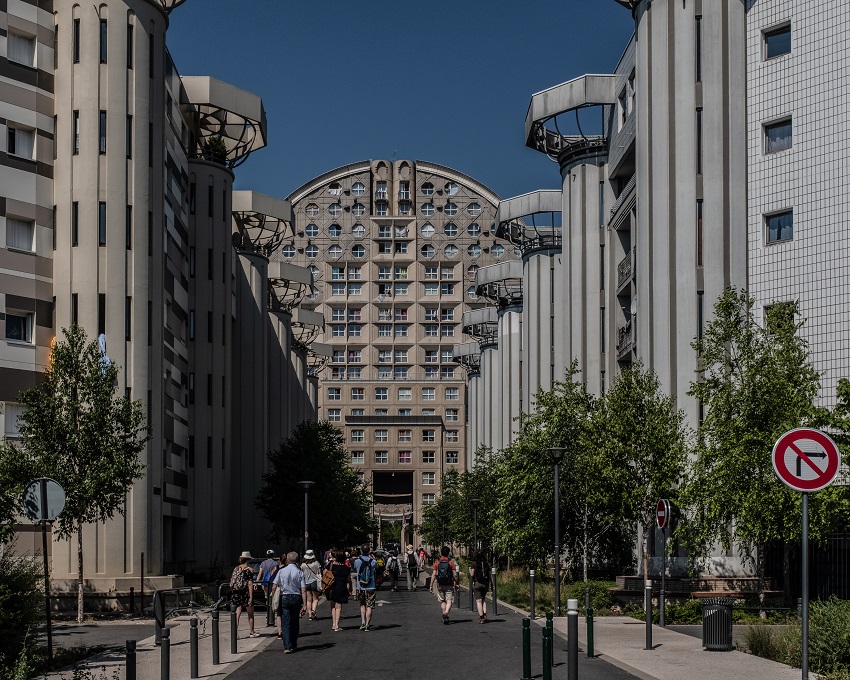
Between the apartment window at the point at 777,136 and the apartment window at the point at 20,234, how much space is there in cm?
2306

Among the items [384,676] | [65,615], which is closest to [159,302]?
[65,615]

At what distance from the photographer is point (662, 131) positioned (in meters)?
40.7

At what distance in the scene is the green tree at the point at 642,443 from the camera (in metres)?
36.2

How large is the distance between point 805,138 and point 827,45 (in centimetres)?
280

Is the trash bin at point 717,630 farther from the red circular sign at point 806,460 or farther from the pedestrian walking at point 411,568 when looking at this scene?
the pedestrian walking at point 411,568

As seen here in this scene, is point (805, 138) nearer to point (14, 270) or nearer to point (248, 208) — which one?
point (14, 270)

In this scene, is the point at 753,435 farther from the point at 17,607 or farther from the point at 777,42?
the point at 17,607

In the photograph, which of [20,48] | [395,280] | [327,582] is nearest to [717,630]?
[327,582]

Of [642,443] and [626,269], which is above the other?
[626,269]

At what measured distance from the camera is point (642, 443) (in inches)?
1438

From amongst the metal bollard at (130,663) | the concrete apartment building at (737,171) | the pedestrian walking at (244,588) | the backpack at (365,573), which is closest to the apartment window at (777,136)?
the concrete apartment building at (737,171)

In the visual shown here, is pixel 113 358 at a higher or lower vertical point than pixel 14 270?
lower

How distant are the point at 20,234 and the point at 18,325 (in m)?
2.84

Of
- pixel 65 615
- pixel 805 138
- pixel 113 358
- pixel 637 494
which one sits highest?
pixel 805 138
